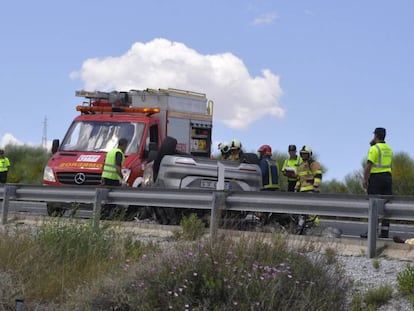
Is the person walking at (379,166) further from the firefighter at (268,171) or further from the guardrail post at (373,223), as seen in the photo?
the guardrail post at (373,223)

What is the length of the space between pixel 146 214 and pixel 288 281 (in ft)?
24.0

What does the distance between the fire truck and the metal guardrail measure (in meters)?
2.13

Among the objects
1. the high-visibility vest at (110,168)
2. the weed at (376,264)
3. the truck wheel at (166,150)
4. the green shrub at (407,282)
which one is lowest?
the green shrub at (407,282)

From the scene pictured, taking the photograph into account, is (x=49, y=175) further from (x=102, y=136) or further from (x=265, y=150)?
(x=265, y=150)

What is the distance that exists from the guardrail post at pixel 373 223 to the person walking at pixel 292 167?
6528 millimetres

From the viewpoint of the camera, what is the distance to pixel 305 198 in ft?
37.8

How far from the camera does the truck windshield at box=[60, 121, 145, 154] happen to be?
18250 mm

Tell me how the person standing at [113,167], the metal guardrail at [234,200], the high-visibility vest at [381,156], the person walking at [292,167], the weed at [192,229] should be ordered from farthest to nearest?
1. the person walking at [292,167]
2. the person standing at [113,167]
3. the high-visibility vest at [381,156]
4. the weed at [192,229]
5. the metal guardrail at [234,200]

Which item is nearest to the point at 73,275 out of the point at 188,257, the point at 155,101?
the point at 188,257

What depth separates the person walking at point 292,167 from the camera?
1747cm

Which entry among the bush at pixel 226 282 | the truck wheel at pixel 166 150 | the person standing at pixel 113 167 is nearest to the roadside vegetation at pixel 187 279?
the bush at pixel 226 282

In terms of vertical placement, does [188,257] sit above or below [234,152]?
below

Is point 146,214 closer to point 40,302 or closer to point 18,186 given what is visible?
point 18,186

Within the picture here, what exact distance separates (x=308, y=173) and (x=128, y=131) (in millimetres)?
4021
